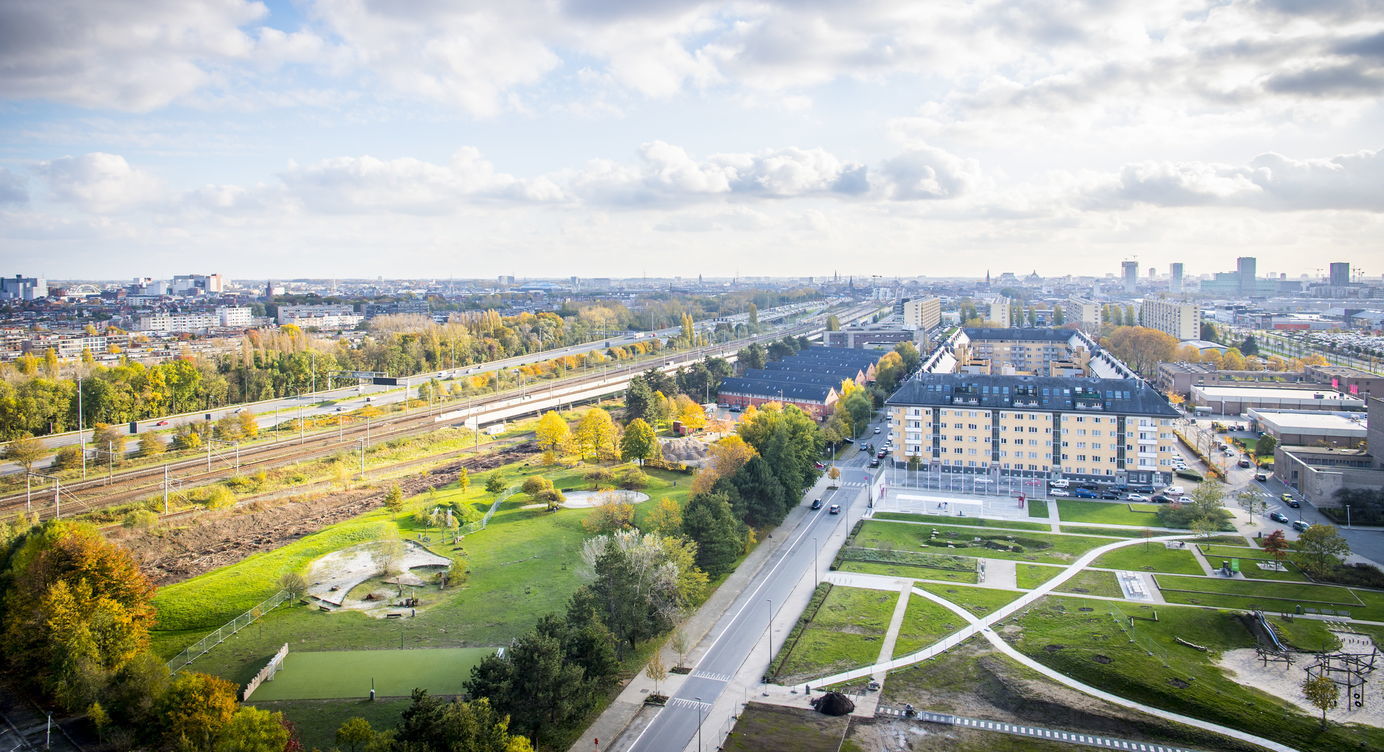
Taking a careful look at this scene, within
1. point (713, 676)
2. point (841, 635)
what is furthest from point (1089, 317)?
point (713, 676)

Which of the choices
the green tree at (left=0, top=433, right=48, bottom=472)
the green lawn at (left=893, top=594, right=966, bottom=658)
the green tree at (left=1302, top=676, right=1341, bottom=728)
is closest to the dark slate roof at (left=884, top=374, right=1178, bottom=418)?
the green lawn at (left=893, top=594, right=966, bottom=658)

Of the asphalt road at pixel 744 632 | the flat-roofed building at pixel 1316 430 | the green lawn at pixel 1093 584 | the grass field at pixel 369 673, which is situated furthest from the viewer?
the flat-roofed building at pixel 1316 430

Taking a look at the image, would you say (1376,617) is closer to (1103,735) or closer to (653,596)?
(1103,735)

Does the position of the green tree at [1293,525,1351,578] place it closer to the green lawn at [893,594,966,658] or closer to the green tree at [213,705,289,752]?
the green lawn at [893,594,966,658]

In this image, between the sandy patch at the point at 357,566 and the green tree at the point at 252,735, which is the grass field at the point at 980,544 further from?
the green tree at the point at 252,735

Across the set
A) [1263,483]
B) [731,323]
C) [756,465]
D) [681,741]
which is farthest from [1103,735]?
[731,323]

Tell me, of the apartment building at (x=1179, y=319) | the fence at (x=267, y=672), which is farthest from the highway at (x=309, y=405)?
the apartment building at (x=1179, y=319)

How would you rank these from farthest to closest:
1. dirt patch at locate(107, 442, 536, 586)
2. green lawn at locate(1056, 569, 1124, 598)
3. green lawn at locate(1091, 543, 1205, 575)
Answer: dirt patch at locate(107, 442, 536, 586) → green lawn at locate(1091, 543, 1205, 575) → green lawn at locate(1056, 569, 1124, 598)
